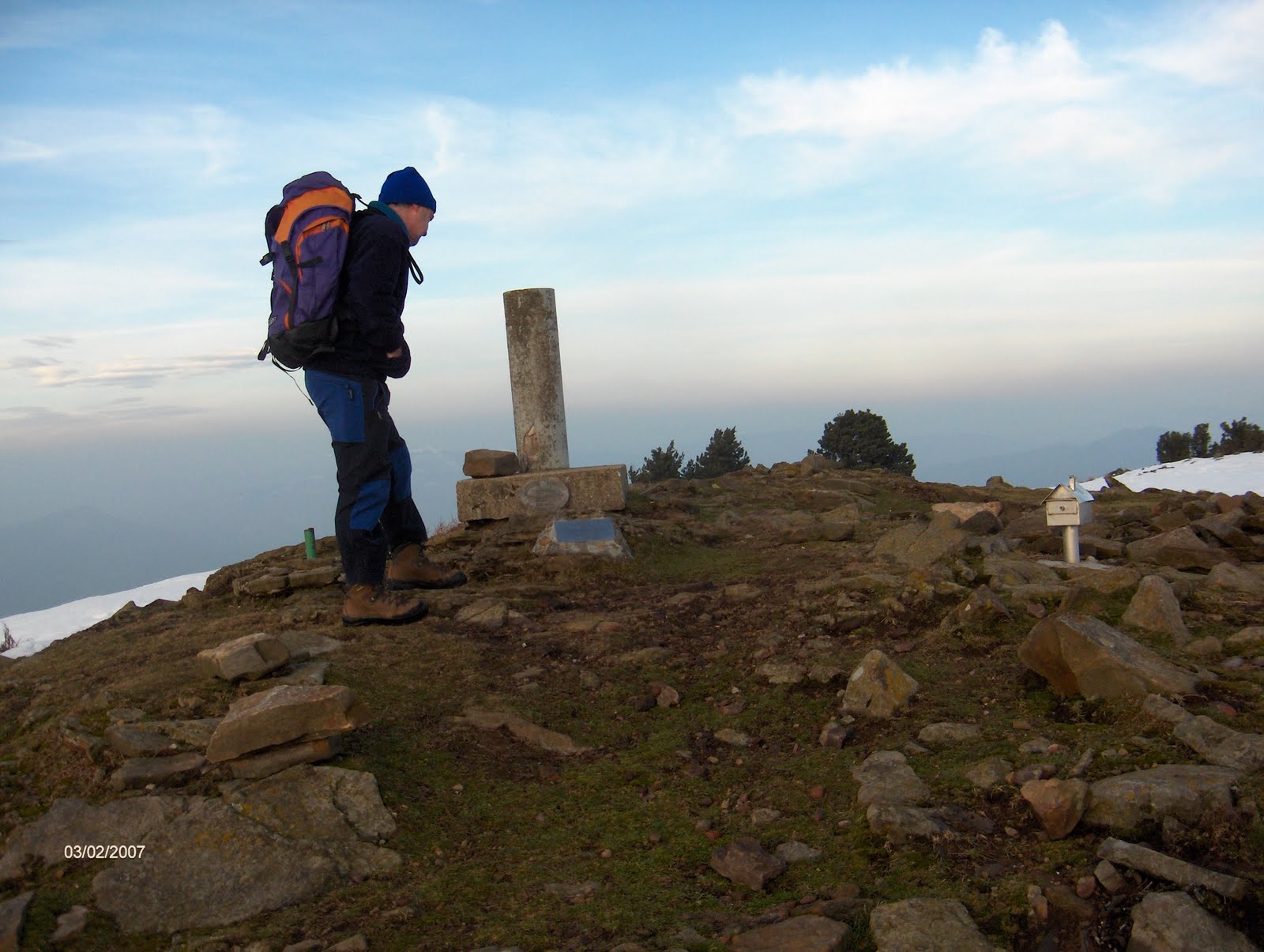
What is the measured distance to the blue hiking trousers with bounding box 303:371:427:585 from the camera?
193 inches

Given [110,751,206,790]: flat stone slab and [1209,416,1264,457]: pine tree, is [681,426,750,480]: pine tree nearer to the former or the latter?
[1209,416,1264,457]: pine tree

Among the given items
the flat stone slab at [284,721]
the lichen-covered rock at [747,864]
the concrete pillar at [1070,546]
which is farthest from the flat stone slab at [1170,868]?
the concrete pillar at [1070,546]

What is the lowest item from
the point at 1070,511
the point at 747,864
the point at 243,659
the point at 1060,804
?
the point at 747,864

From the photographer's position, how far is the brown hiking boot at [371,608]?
5.15 m

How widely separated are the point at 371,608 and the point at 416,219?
Answer: 82.6 inches

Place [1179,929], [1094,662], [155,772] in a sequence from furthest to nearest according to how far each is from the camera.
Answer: [1094,662], [155,772], [1179,929]

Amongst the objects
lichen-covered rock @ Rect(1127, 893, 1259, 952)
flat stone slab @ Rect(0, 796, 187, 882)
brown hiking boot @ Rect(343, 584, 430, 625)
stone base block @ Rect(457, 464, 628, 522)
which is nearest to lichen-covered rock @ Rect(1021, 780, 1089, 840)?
lichen-covered rock @ Rect(1127, 893, 1259, 952)

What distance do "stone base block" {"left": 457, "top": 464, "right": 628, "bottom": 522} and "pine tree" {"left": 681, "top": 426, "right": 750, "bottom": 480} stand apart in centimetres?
1371

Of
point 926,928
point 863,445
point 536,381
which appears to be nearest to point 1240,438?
point 863,445

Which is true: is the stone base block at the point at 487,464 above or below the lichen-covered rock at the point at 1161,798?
above

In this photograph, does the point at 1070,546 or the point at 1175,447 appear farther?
the point at 1175,447

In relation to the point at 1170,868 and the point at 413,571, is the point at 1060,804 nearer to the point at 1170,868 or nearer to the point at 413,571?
the point at 1170,868

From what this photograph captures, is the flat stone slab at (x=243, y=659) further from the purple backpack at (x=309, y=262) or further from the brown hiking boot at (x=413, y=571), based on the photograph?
the brown hiking boot at (x=413, y=571)

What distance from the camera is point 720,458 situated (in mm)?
22969
